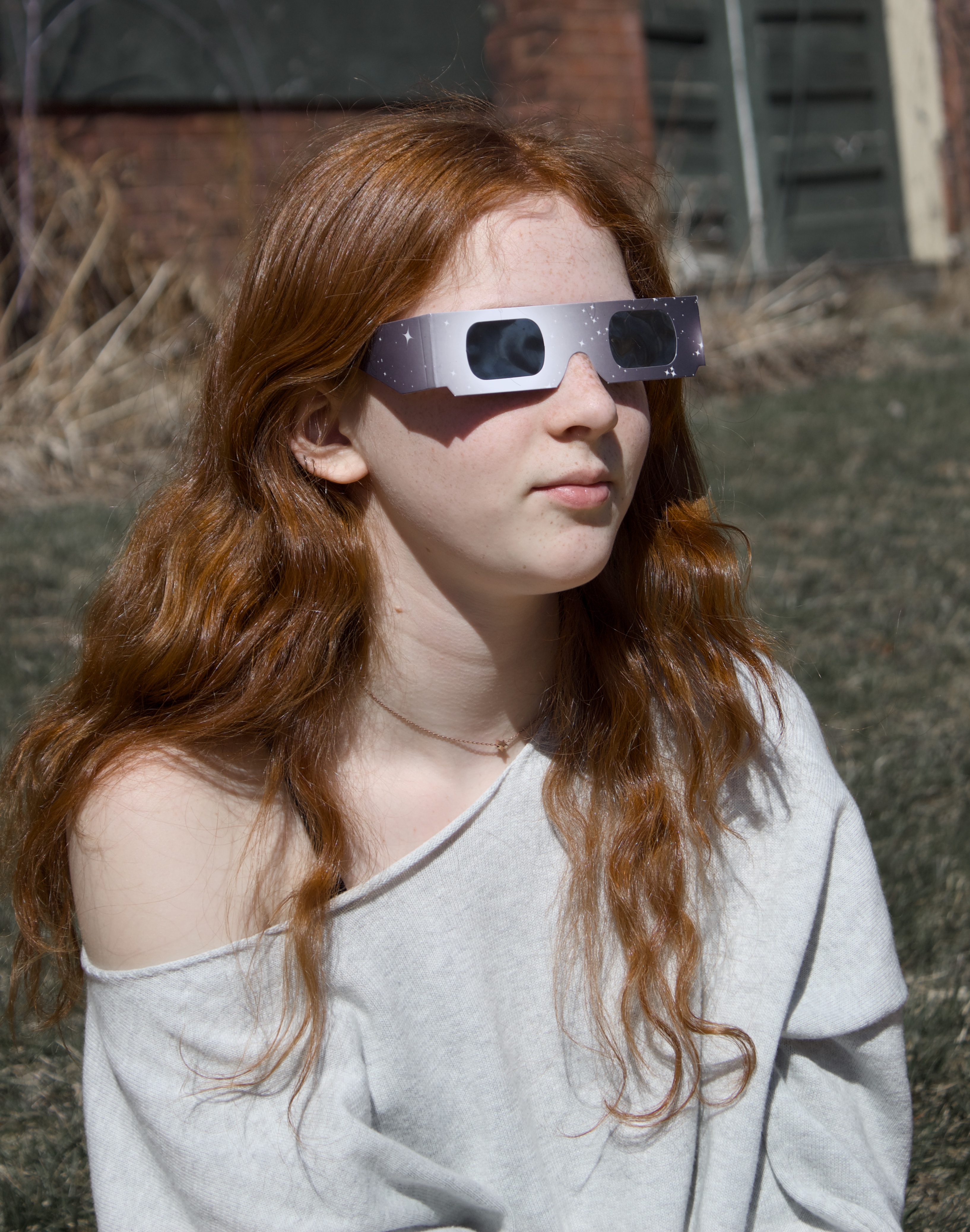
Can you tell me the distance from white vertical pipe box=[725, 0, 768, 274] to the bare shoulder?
7.60m

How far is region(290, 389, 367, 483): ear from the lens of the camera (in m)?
1.55

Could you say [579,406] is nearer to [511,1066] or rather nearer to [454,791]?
[454,791]

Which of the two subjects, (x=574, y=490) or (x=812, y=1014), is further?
(x=812, y=1014)

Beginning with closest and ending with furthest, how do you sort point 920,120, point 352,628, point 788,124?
A: point 352,628 → point 788,124 → point 920,120

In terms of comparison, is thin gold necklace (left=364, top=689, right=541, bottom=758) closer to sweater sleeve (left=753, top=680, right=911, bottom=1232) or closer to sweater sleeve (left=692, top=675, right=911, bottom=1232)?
sweater sleeve (left=692, top=675, right=911, bottom=1232)

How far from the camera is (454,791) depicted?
5.47 ft

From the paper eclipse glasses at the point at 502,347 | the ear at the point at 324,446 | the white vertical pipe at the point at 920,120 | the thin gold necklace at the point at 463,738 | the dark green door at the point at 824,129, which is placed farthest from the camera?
the white vertical pipe at the point at 920,120

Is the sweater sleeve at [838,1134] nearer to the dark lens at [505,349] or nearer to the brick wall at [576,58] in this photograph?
the dark lens at [505,349]

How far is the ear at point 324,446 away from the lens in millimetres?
1546

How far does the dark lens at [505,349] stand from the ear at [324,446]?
9.3 inches

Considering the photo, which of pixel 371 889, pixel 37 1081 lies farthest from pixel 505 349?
pixel 37 1081

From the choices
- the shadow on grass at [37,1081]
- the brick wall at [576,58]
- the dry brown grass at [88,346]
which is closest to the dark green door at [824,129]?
the brick wall at [576,58]

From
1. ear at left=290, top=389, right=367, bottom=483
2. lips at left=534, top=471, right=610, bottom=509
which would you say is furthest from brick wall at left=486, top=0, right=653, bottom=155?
lips at left=534, top=471, right=610, bottom=509

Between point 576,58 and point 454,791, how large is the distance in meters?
6.72
